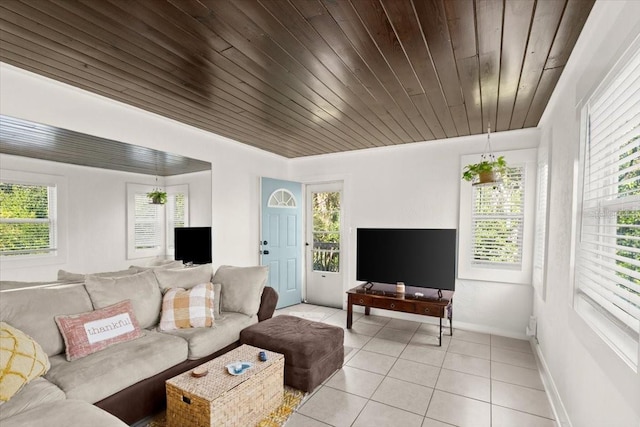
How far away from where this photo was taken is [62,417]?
1.46 metres

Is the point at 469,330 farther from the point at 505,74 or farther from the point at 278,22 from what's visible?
the point at 278,22

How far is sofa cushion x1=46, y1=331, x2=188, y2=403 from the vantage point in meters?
1.81

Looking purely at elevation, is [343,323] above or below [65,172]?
below

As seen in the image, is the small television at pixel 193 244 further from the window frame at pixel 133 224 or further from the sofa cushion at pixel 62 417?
the sofa cushion at pixel 62 417

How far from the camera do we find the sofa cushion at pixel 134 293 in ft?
7.84

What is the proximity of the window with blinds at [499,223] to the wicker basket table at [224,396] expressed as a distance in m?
2.83

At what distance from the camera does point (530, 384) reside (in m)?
2.63

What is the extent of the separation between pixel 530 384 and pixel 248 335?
243cm

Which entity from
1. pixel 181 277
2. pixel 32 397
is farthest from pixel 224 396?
pixel 181 277

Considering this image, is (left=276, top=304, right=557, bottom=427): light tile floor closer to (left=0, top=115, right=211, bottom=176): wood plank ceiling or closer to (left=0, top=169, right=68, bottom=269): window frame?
(left=0, top=169, right=68, bottom=269): window frame

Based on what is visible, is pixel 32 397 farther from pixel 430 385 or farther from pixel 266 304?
pixel 430 385

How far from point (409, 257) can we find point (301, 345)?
1.92 meters

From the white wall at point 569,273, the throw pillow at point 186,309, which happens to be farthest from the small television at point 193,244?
the white wall at point 569,273

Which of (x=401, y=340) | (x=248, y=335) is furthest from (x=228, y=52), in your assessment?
(x=401, y=340)
